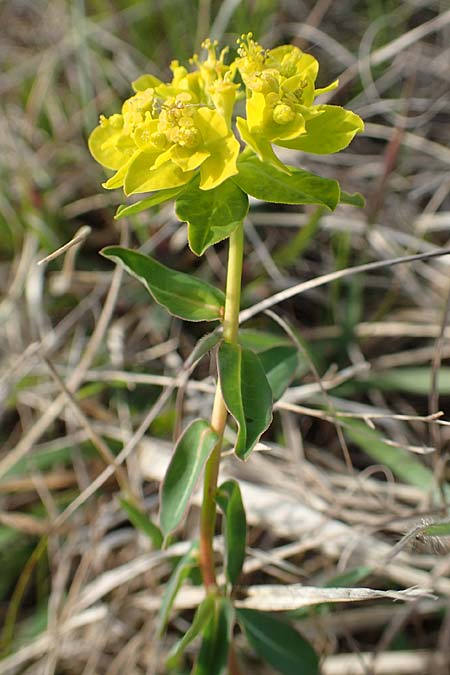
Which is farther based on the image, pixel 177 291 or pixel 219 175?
pixel 177 291

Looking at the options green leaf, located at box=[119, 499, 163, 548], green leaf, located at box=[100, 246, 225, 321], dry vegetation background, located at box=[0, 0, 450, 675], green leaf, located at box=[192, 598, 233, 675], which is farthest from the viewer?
dry vegetation background, located at box=[0, 0, 450, 675]

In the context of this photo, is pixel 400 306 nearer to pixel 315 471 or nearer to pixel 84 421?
pixel 315 471

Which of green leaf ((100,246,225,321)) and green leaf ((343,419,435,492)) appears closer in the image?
green leaf ((100,246,225,321))

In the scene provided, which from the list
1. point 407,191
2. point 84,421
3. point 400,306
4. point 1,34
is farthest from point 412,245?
point 1,34

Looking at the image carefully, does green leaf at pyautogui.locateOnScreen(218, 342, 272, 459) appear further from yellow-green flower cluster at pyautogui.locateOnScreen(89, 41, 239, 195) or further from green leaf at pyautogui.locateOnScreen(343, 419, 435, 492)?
green leaf at pyautogui.locateOnScreen(343, 419, 435, 492)

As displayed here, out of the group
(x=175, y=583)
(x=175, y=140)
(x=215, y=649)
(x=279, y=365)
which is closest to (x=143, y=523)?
(x=175, y=583)

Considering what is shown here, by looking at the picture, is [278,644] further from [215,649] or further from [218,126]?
[218,126]

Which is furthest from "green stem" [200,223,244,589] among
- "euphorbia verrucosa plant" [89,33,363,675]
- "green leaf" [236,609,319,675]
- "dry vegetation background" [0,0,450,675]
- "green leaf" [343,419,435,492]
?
"green leaf" [343,419,435,492]
